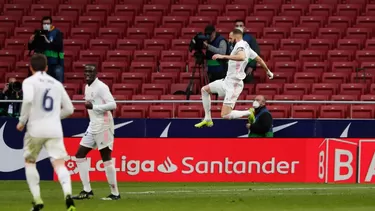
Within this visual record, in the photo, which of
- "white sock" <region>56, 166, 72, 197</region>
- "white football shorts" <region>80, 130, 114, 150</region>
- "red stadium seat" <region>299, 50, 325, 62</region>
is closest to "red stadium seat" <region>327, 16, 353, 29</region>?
"red stadium seat" <region>299, 50, 325, 62</region>

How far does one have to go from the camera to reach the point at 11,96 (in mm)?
25156

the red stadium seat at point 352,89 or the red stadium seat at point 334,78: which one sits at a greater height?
the red stadium seat at point 334,78

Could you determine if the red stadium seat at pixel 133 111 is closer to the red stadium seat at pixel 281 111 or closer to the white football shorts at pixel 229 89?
the red stadium seat at pixel 281 111

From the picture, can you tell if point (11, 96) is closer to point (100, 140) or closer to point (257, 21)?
point (100, 140)

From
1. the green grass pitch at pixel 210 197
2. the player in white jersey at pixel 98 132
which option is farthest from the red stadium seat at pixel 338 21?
the player in white jersey at pixel 98 132

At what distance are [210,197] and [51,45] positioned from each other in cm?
872

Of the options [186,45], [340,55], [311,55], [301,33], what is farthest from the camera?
[301,33]

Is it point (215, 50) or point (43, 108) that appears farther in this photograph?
→ point (215, 50)

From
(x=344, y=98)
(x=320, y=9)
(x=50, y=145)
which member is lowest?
(x=344, y=98)

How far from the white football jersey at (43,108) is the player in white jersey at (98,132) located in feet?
11.3

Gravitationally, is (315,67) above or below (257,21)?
below

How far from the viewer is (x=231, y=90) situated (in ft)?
70.2

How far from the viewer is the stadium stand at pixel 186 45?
85.6 feet

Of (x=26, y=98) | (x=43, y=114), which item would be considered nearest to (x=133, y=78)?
(x=43, y=114)
